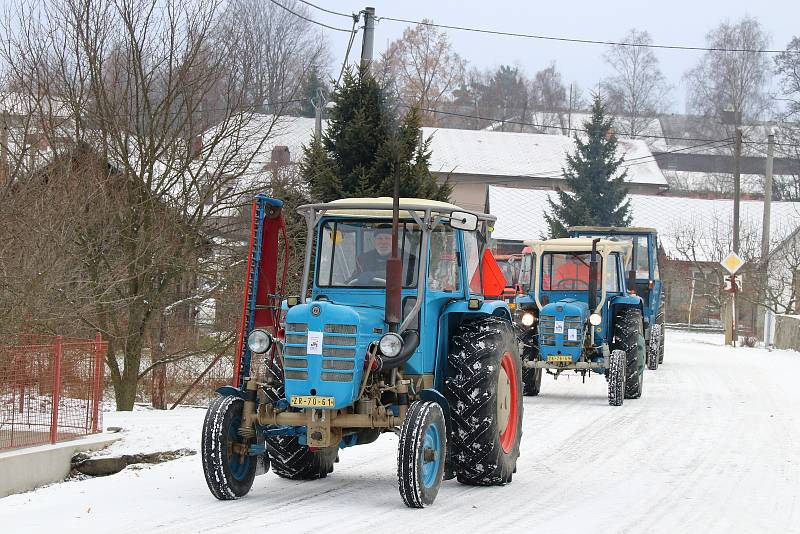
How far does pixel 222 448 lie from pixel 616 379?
31.2 ft

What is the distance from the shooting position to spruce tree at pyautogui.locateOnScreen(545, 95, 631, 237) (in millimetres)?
50156

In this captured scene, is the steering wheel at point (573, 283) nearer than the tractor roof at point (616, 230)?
Yes

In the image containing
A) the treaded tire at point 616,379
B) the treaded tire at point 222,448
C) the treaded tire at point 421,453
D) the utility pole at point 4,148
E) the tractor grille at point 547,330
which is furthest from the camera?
the tractor grille at point 547,330

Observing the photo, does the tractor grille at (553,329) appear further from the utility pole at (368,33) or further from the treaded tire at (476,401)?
the treaded tire at (476,401)

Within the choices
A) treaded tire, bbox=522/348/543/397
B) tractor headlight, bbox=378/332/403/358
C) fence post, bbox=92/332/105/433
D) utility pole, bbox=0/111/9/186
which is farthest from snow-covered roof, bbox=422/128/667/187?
tractor headlight, bbox=378/332/403/358

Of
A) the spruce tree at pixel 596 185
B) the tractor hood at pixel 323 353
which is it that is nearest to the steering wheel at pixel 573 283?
the tractor hood at pixel 323 353

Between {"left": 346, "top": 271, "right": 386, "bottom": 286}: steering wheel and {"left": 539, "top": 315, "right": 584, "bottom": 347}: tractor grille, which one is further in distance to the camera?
{"left": 539, "top": 315, "right": 584, "bottom": 347}: tractor grille

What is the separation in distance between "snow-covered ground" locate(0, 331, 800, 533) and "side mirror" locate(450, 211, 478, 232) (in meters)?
2.09

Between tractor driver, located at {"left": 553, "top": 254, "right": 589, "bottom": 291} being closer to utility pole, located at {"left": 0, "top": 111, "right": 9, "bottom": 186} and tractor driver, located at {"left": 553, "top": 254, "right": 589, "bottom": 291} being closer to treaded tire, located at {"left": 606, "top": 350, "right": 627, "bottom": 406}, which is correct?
treaded tire, located at {"left": 606, "top": 350, "right": 627, "bottom": 406}

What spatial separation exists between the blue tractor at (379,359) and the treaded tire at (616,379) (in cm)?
692

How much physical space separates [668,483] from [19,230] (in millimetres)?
8258

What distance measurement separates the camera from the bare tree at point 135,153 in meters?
16.5

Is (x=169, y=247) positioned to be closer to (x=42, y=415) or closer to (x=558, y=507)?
(x=42, y=415)

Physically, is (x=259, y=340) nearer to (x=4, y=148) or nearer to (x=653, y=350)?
(x=4, y=148)
